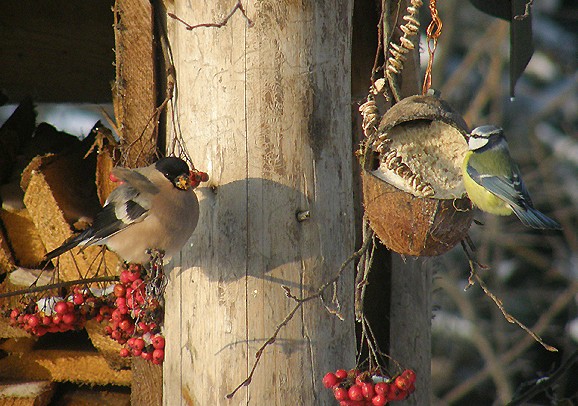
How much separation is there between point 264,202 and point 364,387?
603 millimetres

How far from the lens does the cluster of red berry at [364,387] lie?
98.9 inches

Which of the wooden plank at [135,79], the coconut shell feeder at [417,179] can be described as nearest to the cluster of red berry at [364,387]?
the coconut shell feeder at [417,179]

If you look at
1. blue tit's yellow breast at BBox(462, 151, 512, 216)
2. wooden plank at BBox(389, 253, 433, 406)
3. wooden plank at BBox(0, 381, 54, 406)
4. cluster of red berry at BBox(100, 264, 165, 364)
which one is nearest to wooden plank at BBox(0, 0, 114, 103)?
cluster of red berry at BBox(100, 264, 165, 364)

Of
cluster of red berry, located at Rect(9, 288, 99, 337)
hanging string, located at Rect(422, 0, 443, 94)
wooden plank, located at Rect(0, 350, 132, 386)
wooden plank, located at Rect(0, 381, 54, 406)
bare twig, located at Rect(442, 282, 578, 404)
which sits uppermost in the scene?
hanging string, located at Rect(422, 0, 443, 94)

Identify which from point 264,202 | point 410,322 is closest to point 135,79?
point 264,202

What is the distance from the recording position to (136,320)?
2.99m

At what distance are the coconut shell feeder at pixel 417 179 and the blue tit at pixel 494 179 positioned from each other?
53 millimetres

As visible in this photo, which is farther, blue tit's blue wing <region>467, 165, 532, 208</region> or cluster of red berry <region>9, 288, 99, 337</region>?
cluster of red berry <region>9, 288, 99, 337</region>

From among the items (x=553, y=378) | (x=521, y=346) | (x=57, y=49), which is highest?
(x=57, y=49)

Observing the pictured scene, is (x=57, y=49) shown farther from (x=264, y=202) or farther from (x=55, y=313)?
(x=264, y=202)

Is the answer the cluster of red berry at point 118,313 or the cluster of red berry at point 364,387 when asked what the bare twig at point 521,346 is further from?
the cluster of red berry at point 364,387

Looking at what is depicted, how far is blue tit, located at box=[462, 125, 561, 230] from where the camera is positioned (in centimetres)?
255

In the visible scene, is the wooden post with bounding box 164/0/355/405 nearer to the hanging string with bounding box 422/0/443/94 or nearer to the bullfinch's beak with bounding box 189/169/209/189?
the bullfinch's beak with bounding box 189/169/209/189

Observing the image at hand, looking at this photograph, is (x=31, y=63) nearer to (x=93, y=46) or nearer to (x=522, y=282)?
(x=93, y=46)
